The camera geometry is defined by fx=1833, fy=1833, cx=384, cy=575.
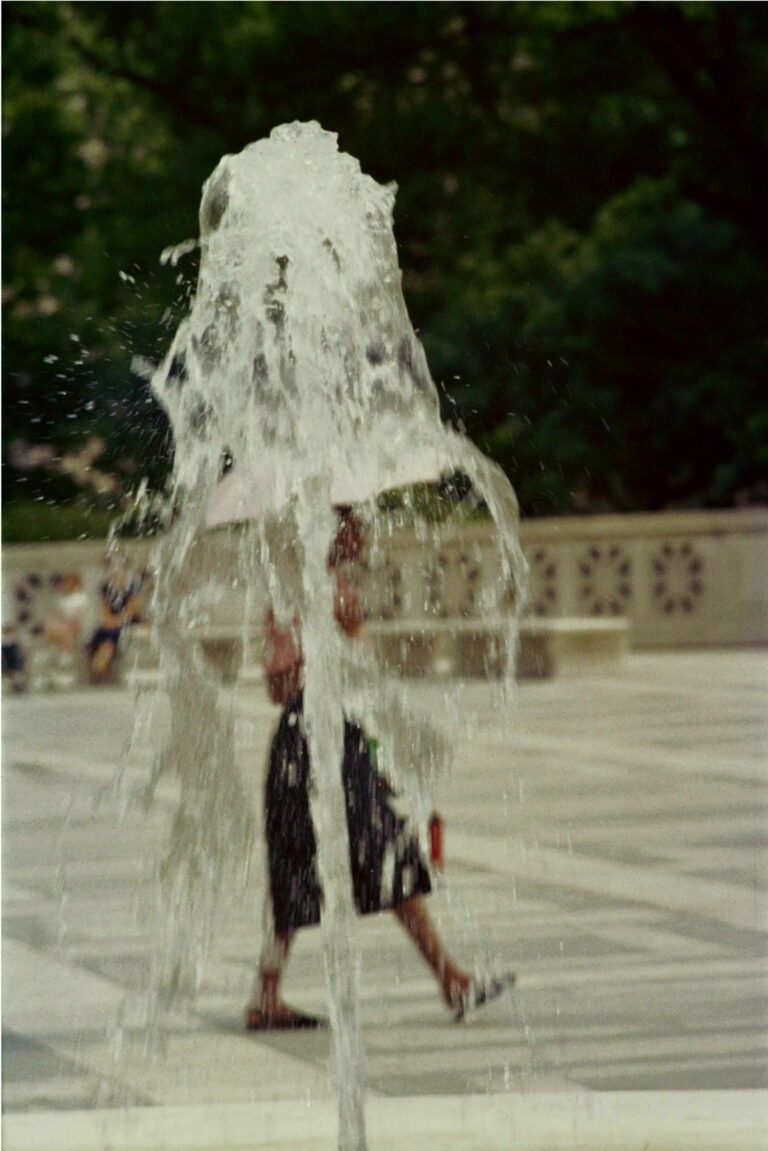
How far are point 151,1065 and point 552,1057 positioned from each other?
1.06m

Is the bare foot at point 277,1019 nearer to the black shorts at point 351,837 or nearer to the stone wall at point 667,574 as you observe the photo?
the black shorts at point 351,837

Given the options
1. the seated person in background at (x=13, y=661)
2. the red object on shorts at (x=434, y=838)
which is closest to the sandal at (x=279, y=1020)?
the red object on shorts at (x=434, y=838)

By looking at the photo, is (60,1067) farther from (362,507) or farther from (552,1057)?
(362,507)

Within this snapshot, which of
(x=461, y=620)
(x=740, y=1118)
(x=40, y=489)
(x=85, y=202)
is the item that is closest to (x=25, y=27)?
(x=85, y=202)

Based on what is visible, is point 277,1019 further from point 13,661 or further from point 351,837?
point 13,661

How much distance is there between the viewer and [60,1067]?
4.91m

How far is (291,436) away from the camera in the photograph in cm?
447

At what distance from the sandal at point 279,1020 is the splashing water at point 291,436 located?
422 mm

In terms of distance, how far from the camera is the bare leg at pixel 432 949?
16.9ft

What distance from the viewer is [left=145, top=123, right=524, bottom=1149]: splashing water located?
4332mm

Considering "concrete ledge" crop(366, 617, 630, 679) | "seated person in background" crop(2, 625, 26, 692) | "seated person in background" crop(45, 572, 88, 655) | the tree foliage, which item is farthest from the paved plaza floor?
the tree foliage

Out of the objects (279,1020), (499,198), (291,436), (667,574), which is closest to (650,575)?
(667,574)

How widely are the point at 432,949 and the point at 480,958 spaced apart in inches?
36.6

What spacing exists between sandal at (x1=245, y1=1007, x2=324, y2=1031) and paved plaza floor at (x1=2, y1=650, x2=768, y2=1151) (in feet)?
0.16
